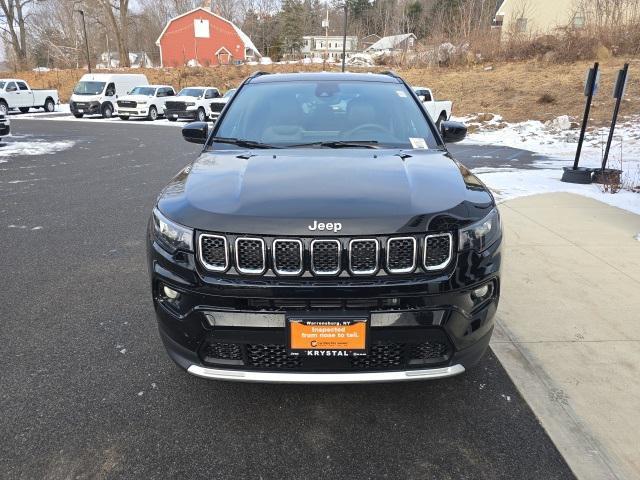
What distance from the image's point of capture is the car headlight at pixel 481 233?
7.40ft

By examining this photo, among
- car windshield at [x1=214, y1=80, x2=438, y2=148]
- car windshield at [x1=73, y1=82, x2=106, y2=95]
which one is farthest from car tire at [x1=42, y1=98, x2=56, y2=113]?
car windshield at [x1=214, y1=80, x2=438, y2=148]

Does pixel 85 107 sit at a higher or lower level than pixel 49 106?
higher

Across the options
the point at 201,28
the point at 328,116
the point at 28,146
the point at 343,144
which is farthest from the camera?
the point at 201,28

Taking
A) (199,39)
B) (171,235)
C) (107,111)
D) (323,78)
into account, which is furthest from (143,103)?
(199,39)

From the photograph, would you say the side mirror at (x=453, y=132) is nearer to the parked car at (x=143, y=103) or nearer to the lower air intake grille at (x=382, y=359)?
the lower air intake grille at (x=382, y=359)

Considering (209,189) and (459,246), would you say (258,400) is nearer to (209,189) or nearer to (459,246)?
(209,189)

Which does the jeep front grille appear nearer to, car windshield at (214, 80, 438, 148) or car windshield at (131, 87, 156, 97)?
car windshield at (214, 80, 438, 148)

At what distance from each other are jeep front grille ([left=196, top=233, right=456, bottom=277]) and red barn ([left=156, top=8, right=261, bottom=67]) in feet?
197

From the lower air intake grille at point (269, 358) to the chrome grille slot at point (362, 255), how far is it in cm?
50

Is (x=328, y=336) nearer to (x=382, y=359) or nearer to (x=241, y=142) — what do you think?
(x=382, y=359)

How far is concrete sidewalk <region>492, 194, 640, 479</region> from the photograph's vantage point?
7.91 feet

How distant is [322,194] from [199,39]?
62787mm

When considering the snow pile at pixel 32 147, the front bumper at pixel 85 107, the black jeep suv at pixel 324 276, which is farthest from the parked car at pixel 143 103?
the black jeep suv at pixel 324 276

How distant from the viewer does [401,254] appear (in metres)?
2.16
